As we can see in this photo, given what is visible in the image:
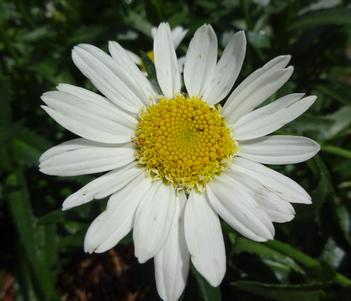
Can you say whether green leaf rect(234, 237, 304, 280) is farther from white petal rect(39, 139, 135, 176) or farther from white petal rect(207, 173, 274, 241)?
white petal rect(39, 139, 135, 176)

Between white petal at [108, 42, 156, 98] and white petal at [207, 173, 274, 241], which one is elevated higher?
white petal at [108, 42, 156, 98]

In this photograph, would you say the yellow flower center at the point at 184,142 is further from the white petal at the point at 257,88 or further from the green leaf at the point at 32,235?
the green leaf at the point at 32,235

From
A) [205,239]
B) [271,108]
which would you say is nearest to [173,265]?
[205,239]

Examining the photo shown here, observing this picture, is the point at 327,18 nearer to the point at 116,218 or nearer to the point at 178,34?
the point at 178,34

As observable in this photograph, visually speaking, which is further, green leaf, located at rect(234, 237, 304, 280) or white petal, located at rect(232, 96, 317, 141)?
green leaf, located at rect(234, 237, 304, 280)

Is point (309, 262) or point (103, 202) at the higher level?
point (103, 202)

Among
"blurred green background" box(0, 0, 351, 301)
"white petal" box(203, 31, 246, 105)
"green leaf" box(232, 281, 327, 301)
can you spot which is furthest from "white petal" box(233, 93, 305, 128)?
"green leaf" box(232, 281, 327, 301)

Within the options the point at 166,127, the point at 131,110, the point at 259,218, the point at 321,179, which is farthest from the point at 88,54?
the point at 321,179
